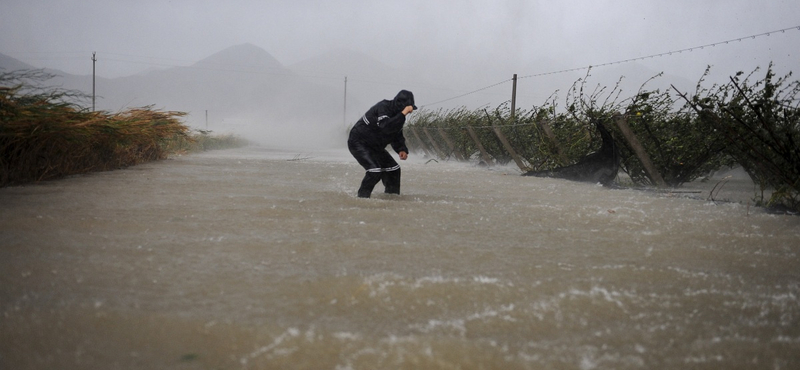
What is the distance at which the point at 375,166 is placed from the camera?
6203mm

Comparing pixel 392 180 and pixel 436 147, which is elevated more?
pixel 436 147

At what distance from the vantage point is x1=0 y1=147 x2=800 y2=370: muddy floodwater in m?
1.78

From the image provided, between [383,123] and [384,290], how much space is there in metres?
4.01

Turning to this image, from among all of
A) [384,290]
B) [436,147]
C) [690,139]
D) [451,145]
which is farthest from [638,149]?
[436,147]

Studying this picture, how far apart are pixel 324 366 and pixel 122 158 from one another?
30.0 ft

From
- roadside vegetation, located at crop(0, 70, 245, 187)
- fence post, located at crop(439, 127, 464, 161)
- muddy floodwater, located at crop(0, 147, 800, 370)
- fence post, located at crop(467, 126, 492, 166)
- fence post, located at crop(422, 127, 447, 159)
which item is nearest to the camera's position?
muddy floodwater, located at crop(0, 147, 800, 370)

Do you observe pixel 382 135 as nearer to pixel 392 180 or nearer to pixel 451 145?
pixel 392 180

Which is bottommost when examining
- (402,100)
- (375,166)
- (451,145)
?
(375,166)

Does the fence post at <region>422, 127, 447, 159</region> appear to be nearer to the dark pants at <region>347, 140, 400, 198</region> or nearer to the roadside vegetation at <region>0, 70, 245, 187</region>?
the roadside vegetation at <region>0, 70, 245, 187</region>

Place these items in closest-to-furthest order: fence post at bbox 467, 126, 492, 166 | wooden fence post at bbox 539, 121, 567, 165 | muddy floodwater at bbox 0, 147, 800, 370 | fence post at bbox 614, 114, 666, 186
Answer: muddy floodwater at bbox 0, 147, 800, 370 → fence post at bbox 614, 114, 666, 186 → wooden fence post at bbox 539, 121, 567, 165 → fence post at bbox 467, 126, 492, 166

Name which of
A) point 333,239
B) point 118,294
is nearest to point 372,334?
point 118,294

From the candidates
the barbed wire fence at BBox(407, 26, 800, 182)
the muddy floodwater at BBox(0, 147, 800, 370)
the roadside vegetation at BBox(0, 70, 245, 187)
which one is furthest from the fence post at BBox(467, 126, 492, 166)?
the muddy floodwater at BBox(0, 147, 800, 370)

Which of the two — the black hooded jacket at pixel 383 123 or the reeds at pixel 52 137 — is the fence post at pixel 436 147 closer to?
the reeds at pixel 52 137

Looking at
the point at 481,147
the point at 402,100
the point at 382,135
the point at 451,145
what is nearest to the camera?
the point at 402,100
